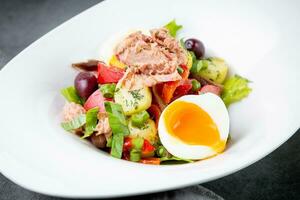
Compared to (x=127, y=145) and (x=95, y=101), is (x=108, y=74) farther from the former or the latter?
(x=127, y=145)

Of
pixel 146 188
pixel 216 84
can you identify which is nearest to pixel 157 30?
pixel 216 84

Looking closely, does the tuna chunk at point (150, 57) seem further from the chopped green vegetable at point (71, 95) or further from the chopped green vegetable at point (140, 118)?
the chopped green vegetable at point (71, 95)

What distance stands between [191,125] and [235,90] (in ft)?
1.97

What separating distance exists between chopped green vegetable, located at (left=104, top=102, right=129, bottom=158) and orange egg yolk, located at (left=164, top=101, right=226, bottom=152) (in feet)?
0.93

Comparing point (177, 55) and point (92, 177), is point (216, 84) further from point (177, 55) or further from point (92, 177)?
point (92, 177)

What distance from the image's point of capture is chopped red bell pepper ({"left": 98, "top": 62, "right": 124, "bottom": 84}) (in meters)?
3.92

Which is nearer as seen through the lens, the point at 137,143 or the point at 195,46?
the point at 137,143

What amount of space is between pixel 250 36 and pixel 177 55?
2.46ft

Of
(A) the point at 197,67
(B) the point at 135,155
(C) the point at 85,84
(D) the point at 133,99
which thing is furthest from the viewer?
(A) the point at 197,67

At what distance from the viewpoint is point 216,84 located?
13.5ft

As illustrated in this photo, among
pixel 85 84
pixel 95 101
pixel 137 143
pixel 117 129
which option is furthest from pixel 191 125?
pixel 85 84

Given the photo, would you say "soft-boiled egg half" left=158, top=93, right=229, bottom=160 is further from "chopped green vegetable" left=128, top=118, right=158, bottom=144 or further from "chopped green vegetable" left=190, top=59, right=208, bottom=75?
"chopped green vegetable" left=190, top=59, right=208, bottom=75

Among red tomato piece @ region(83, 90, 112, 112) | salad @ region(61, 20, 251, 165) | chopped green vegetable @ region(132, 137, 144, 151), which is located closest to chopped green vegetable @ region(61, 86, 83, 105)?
salad @ region(61, 20, 251, 165)

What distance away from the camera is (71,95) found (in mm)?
4012
